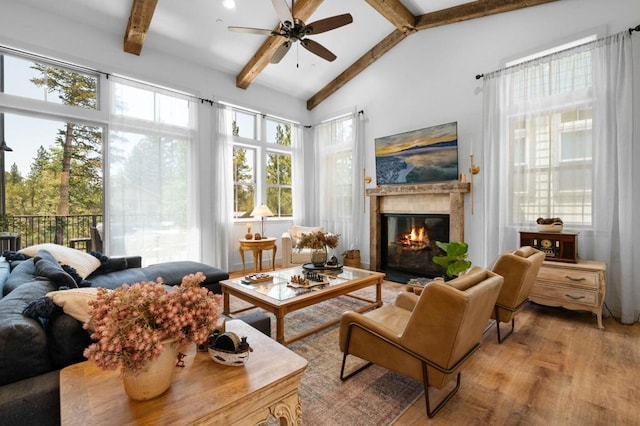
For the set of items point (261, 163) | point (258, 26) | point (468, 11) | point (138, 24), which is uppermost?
point (468, 11)

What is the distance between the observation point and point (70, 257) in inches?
120

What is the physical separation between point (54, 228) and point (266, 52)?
161 inches

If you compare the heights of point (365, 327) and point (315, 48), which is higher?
point (315, 48)

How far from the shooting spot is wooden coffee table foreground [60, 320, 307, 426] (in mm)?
987

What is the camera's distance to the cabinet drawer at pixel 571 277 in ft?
9.82

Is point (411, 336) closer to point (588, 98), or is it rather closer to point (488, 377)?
point (488, 377)

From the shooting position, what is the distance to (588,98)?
11.0 feet

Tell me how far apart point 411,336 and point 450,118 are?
388 centimetres

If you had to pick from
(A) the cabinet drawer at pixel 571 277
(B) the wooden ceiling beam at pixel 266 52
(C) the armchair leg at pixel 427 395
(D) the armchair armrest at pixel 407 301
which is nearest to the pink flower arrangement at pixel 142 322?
(C) the armchair leg at pixel 427 395

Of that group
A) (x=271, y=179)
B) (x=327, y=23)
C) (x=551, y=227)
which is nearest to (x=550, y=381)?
(x=551, y=227)

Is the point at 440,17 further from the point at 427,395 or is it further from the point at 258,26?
the point at 427,395

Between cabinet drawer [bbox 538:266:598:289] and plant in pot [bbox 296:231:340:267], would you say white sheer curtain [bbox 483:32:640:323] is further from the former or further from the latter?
plant in pot [bbox 296:231:340:267]

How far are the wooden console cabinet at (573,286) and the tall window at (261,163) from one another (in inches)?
182

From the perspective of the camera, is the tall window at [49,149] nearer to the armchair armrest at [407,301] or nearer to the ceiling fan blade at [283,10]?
the ceiling fan blade at [283,10]
